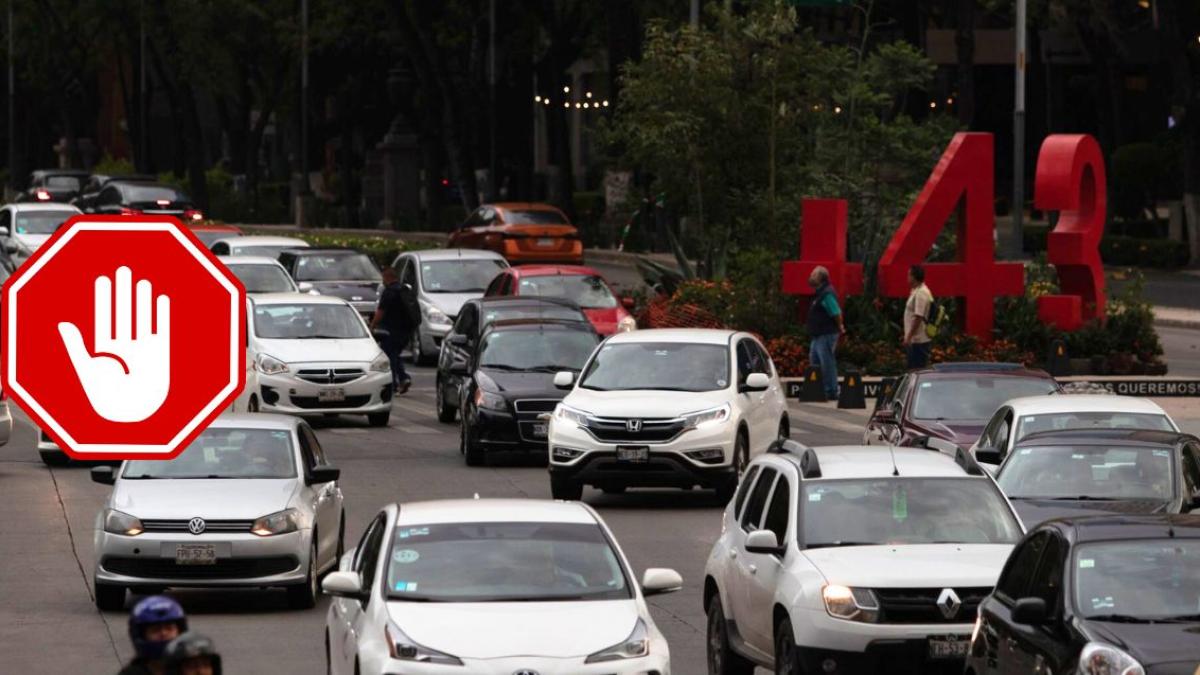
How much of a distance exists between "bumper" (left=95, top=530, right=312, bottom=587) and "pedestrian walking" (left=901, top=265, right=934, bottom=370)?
14.3 m

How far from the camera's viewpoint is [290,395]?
29031mm

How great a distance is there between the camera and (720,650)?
520 inches

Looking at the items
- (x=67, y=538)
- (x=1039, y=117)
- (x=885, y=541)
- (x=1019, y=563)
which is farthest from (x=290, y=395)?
(x=1039, y=117)

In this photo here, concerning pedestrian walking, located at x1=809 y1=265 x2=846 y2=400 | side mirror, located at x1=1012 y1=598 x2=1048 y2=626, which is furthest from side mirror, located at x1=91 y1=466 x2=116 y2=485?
pedestrian walking, located at x1=809 y1=265 x2=846 y2=400

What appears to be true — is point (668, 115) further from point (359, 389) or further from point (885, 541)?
point (885, 541)

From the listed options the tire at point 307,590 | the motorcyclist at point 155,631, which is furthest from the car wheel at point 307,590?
the motorcyclist at point 155,631

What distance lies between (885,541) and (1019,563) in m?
2.00

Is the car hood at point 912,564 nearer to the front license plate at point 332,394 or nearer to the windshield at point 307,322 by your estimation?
the front license plate at point 332,394

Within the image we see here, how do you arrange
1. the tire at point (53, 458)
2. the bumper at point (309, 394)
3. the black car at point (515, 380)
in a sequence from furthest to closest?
the bumper at point (309, 394) → the tire at point (53, 458) → the black car at point (515, 380)

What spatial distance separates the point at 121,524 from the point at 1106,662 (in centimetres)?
883

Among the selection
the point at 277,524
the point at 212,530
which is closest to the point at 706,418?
the point at 277,524

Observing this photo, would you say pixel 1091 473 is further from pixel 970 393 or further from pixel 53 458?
pixel 53 458

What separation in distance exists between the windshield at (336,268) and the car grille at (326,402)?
458 inches

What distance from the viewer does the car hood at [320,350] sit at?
2920 centimetres
